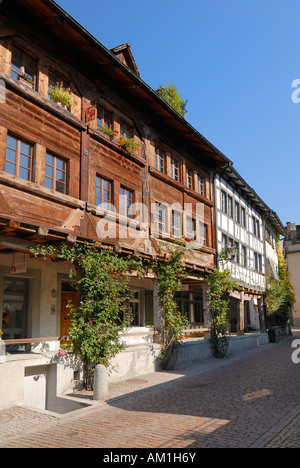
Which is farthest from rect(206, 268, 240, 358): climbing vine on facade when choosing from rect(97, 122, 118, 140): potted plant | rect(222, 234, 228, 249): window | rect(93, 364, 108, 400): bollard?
rect(93, 364, 108, 400): bollard

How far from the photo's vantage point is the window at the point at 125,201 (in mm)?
12785

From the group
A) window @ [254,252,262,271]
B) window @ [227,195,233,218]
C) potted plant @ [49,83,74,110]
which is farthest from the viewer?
window @ [254,252,262,271]

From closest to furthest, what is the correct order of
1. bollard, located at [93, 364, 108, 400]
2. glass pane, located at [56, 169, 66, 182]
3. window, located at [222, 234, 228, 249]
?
1. bollard, located at [93, 364, 108, 400]
2. glass pane, located at [56, 169, 66, 182]
3. window, located at [222, 234, 228, 249]

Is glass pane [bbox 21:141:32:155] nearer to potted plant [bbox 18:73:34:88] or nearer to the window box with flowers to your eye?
potted plant [bbox 18:73:34:88]

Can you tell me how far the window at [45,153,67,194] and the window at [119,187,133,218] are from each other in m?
2.52

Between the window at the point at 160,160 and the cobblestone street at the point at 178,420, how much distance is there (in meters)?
8.29

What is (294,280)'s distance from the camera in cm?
4775

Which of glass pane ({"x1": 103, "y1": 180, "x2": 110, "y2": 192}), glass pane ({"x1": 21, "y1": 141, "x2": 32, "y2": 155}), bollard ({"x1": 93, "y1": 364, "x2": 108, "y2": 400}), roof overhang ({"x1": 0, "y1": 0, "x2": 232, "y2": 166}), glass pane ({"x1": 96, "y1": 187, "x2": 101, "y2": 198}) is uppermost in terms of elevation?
roof overhang ({"x1": 0, "y1": 0, "x2": 232, "y2": 166})

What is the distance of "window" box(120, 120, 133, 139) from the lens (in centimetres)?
1358

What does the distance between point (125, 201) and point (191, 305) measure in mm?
11039

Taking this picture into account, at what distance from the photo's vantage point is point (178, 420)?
670cm

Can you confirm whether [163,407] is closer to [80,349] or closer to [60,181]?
[80,349]

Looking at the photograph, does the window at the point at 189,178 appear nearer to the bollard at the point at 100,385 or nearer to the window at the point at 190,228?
the window at the point at 190,228
